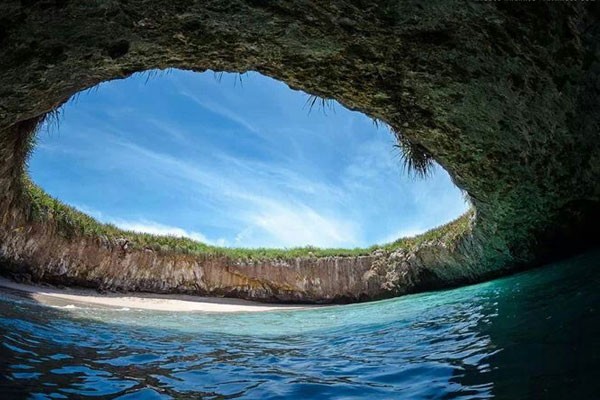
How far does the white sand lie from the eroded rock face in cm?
204

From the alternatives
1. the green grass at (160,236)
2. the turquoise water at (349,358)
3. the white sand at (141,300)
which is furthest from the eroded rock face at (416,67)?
the turquoise water at (349,358)

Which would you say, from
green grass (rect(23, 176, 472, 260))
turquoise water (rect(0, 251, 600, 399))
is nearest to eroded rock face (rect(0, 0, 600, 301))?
green grass (rect(23, 176, 472, 260))

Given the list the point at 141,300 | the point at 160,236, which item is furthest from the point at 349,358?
the point at 160,236

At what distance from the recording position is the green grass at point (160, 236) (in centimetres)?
1187

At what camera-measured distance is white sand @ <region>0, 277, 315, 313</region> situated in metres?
10.9

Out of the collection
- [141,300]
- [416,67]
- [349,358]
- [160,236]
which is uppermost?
[416,67]

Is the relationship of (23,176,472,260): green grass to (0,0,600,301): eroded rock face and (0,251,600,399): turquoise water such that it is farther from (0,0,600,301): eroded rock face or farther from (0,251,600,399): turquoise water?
(0,251,600,399): turquoise water

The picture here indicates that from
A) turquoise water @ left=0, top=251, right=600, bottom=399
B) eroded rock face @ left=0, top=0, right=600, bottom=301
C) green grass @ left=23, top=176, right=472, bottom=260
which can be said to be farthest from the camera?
green grass @ left=23, top=176, right=472, bottom=260

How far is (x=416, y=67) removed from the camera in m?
5.96

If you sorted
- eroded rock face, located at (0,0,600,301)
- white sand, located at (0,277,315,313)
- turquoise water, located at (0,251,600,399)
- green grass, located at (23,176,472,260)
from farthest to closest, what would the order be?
green grass, located at (23,176,472,260) < white sand, located at (0,277,315,313) < eroded rock face, located at (0,0,600,301) < turquoise water, located at (0,251,600,399)

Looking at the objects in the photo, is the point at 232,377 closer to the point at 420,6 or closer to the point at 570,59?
the point at 420,6

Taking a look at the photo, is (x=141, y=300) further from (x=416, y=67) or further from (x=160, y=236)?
(x=416, y=67)

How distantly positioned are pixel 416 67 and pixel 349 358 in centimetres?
401

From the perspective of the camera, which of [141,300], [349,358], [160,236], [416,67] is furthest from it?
[160,236]
